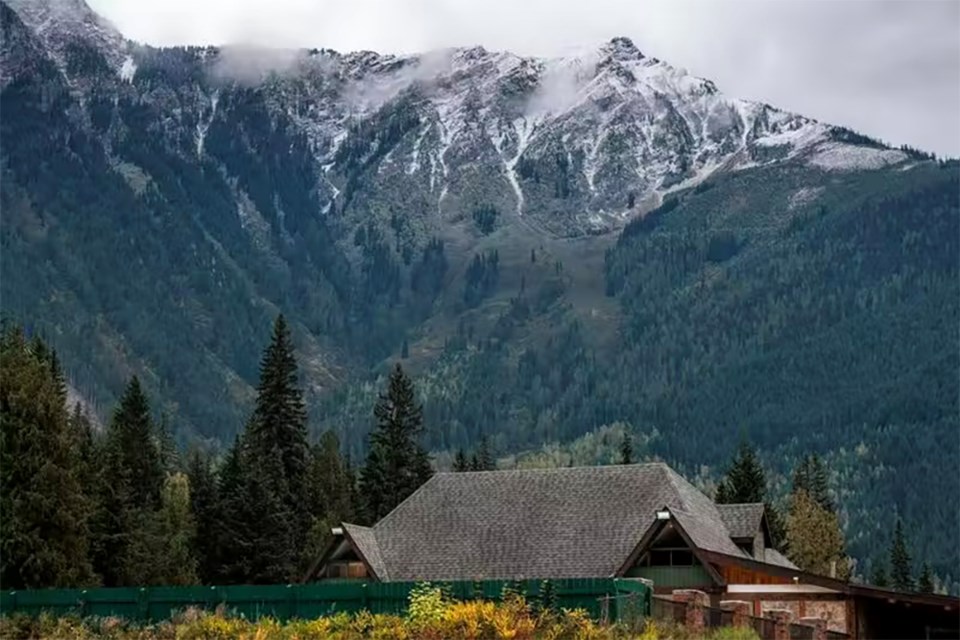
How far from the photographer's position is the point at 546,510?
72.0 metres

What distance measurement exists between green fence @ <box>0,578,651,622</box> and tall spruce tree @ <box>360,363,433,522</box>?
192 ft

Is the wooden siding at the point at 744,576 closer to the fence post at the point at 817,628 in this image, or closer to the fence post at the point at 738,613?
the fence post at the point at 817,628

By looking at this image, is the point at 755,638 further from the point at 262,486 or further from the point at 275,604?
the point at 262,486

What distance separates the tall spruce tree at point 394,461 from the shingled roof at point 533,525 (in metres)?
35.6

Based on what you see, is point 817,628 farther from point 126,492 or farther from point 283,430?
point 283,430

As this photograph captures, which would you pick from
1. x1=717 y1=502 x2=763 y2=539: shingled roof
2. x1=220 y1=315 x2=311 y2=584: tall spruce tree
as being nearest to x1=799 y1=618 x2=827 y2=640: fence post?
x1=717 y1=502 x2=763 y2=539: shingled roof

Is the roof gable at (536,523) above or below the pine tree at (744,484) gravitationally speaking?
below

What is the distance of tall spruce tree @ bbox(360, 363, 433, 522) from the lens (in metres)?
112

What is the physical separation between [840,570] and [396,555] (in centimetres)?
6165

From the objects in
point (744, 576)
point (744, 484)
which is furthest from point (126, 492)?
point (744, 484)

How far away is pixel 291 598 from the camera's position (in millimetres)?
49125

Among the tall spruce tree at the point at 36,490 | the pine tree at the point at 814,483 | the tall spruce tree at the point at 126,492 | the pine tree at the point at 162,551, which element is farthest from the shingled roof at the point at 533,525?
the pine tree at the point at 814,483

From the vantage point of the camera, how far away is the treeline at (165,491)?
6788 cm

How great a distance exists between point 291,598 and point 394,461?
64.5m
